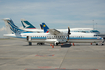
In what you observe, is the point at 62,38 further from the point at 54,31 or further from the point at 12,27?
the point at 12,27

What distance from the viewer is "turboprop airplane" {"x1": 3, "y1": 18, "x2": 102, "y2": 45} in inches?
1161

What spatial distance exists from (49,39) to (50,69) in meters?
21.6

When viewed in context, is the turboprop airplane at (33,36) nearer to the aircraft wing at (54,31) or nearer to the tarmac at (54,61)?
the aircraft wing at (54,31)

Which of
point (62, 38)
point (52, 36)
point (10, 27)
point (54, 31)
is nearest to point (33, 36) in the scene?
point (52, 36)

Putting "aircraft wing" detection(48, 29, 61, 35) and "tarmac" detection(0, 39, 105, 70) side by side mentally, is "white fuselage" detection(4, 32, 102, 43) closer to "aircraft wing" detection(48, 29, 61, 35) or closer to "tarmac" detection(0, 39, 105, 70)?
"aircraft wing" detection(48, 29, 61, 35)

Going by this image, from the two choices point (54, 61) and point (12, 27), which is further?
point (12, 27)

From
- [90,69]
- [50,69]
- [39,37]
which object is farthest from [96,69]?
[39,37]

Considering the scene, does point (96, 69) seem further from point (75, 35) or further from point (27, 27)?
point (27, 27)

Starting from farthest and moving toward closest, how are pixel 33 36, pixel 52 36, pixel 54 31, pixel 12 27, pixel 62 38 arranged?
1. pixel 12 27
2. pixel 33 36
3. pixel 52 36
4. pixel 62 38
5. pixel 54 31

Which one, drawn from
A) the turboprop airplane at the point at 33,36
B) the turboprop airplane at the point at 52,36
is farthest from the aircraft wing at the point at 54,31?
the turboprop airplane at the point at 33,36

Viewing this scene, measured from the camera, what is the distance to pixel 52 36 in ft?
101

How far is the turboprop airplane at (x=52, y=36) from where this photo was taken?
29.5m

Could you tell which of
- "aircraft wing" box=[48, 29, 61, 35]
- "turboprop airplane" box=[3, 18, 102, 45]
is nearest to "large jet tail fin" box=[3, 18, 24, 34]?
"turboprop airplane" box=[3, 18, 102, 45]

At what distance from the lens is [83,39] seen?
29.7m
